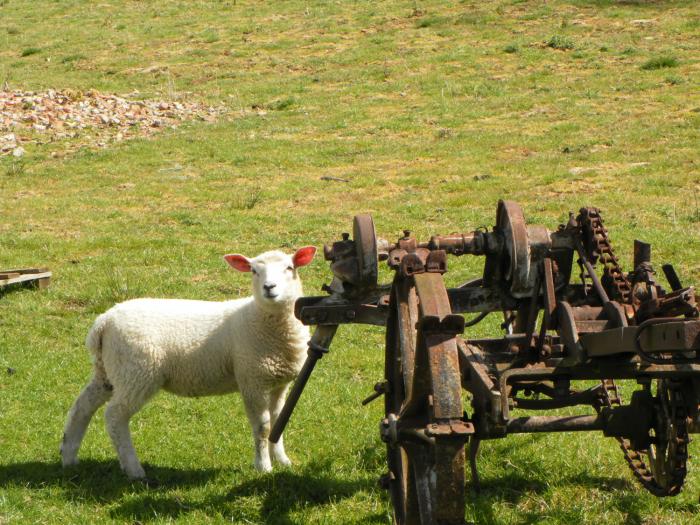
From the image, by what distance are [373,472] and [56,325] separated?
5.87m

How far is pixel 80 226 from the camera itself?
15977 mm

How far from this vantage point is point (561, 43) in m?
28.1

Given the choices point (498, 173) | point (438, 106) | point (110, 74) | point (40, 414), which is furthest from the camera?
point (110, 74)

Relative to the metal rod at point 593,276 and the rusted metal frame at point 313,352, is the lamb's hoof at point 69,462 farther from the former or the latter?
the metal rod at point 593,276

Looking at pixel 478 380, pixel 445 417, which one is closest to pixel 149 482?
pixel 478 380

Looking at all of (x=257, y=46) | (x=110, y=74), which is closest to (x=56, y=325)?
(x=110, y=74)

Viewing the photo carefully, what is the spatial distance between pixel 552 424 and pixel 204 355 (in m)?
3.55

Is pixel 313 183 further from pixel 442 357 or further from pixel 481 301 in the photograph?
pixel 442 357

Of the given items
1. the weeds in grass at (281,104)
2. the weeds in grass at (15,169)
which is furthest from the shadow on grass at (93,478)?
the weeds in grass at (281,104)

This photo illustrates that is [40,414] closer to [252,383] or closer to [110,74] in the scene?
[252,383]

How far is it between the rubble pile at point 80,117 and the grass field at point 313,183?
0.77 m

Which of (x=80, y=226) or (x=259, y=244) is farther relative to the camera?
(x=80, y=226)

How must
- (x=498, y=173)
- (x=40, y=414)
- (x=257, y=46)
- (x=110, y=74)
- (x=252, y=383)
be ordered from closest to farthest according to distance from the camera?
(x=252, y=383) < (x=40, y=414) < (x=498, y=173) < (x=110, y=74) < (x=257, y=46)

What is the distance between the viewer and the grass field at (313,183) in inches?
263
